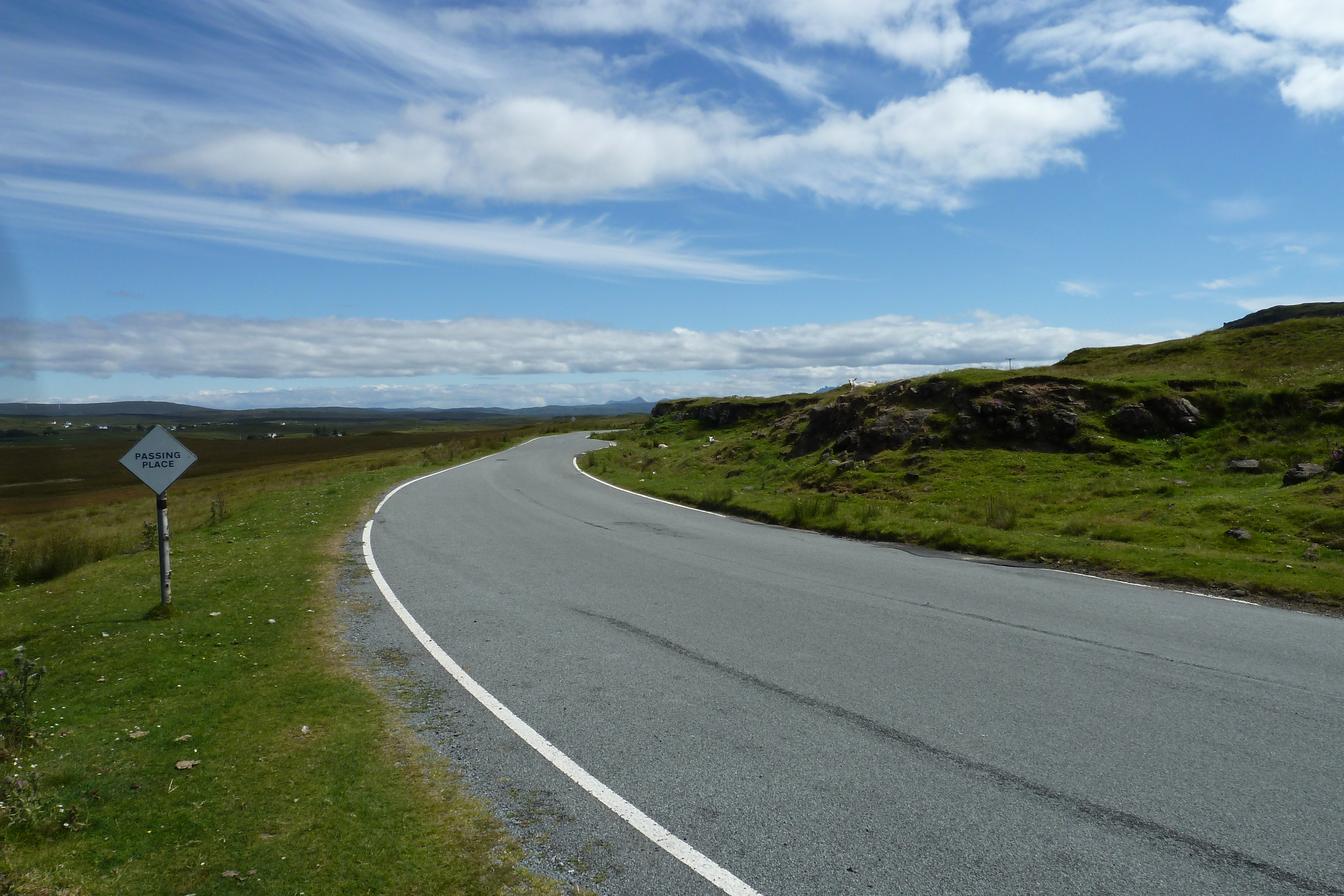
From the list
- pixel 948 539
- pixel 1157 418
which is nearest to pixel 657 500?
pixel 948 539

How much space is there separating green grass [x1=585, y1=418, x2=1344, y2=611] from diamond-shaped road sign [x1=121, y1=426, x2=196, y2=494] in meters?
11.6

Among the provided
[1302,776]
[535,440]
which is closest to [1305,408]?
[1302,776]

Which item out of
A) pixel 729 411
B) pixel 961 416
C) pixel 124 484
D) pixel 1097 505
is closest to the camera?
pixel 1097 505

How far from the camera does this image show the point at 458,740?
17.8 ft

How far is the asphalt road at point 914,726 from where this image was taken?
3848 mm

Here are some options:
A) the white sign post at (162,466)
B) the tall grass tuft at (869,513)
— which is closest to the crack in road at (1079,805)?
the white sign post at (162,466)

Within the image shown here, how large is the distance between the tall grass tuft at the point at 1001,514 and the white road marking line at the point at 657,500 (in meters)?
5.73

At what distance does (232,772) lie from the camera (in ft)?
16.1

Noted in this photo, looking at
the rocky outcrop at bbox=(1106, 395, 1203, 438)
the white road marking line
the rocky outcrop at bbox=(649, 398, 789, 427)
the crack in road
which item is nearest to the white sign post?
the crack in road

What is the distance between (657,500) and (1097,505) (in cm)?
1103

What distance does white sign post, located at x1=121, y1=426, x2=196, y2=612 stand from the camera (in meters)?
8.98

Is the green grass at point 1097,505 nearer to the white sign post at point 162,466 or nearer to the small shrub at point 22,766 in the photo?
the white sign post at point 162,466

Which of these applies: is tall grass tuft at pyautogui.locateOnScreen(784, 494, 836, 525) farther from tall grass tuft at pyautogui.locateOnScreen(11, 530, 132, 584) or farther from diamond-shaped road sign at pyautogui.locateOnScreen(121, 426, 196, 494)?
tall grass tuft at pyautogui.locateOnScreen(11, 530, 132, 584)

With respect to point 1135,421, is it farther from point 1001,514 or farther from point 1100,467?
point 1001,514
